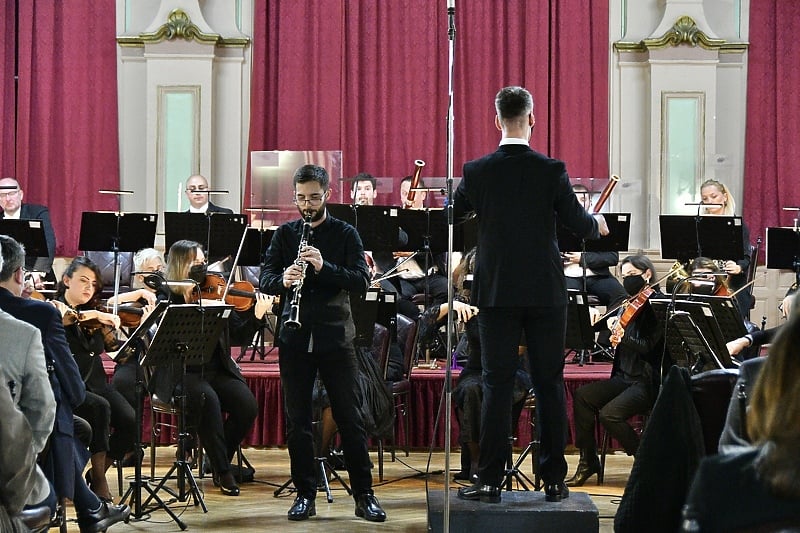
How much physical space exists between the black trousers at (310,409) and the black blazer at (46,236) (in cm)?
348

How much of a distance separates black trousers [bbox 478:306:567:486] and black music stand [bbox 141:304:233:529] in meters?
1.57

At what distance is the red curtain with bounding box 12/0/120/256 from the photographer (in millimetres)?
10492

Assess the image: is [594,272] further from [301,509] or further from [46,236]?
[301,509]

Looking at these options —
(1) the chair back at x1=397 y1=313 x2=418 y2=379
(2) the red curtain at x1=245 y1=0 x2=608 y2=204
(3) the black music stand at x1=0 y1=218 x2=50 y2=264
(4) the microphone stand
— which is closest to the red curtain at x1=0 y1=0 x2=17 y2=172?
(2) the red curtain at x1=245 y1=0 x2=608 y2=204

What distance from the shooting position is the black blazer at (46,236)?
8.29 metres

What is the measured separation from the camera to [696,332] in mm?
5152

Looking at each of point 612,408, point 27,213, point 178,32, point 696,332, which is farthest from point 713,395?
point 178,32

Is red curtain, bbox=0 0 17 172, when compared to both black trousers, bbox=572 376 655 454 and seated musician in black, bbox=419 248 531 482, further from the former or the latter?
black trousers, bbox=572 376 655 454

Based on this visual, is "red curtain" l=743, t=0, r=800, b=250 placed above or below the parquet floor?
above

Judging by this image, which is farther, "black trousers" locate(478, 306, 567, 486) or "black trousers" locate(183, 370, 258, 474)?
"black trousers" locate(183, 370, 258, 474)

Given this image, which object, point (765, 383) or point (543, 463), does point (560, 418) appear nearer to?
point (543, 463)

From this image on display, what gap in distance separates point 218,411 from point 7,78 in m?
5.70

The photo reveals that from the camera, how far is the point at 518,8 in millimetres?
10531

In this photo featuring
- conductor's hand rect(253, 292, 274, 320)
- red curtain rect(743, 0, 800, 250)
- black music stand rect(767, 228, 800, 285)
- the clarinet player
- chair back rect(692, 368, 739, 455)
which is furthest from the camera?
red curtain rect(743, 0, 800, 250)
